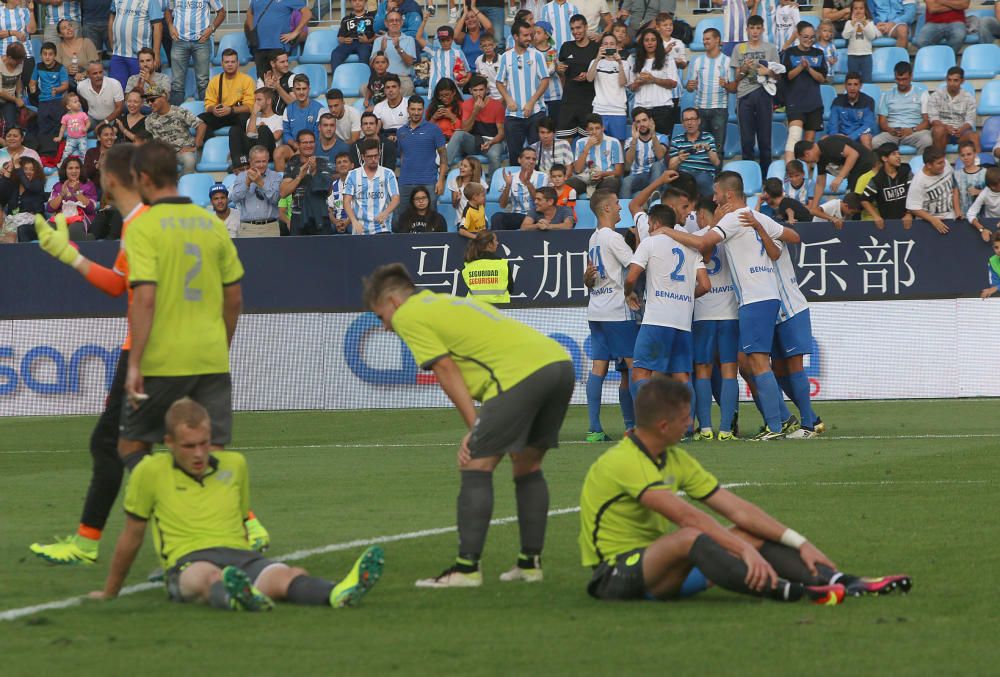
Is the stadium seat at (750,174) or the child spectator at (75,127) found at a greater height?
the child spectator at (75,127)

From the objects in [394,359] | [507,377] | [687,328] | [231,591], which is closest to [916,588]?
[507,377]

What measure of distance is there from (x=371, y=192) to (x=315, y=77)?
183 inches

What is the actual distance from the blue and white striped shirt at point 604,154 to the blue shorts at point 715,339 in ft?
21.8

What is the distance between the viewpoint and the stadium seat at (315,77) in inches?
958

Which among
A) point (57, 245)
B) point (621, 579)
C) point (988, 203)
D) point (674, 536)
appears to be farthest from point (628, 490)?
point (988, 203)

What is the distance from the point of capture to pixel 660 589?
647 cm

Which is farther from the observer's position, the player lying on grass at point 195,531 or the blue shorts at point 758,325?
the blue shorts at point 758,325

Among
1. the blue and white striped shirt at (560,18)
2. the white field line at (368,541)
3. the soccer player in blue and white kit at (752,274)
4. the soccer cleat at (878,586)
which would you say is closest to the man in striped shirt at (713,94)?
the blue and white striped shirt at (560,18)

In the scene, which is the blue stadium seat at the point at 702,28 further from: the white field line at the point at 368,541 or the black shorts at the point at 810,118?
the white field line at the point at 368,541

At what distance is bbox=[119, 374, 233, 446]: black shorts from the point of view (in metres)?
7.22

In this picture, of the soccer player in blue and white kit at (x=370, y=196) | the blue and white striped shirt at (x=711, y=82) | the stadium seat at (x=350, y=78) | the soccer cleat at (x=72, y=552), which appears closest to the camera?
the soccer cleat at (x=72, y=552)

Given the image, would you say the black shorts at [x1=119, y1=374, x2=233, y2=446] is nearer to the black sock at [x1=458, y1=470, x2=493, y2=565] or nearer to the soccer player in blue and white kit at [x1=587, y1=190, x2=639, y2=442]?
the black sock at [x1=458, y1=470, x2=493, y2=565]

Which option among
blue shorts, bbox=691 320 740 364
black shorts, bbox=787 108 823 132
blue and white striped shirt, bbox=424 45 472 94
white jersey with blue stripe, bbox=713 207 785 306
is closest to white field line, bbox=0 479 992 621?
white jersey with blue stripe, bbox=713 207 785 306

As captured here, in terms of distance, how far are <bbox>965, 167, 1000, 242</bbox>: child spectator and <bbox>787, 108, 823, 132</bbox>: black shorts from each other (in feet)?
10.4
